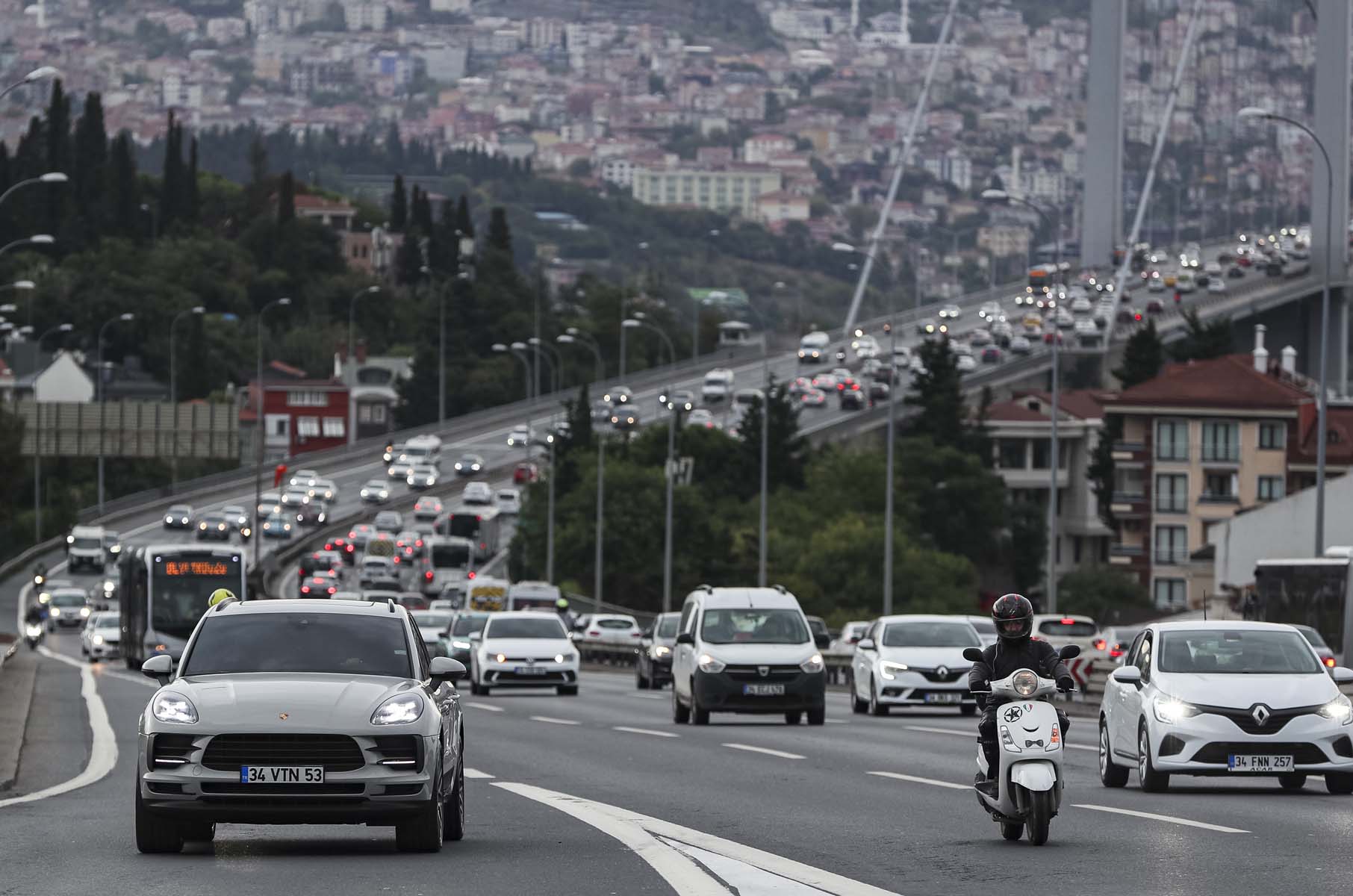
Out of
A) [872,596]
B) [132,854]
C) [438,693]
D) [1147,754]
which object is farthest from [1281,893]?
[872,596]

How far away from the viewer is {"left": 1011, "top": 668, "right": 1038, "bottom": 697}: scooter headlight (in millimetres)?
14461

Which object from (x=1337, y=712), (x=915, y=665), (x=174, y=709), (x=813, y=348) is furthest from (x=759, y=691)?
(x=813, y=348)

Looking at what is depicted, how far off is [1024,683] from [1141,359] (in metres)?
139

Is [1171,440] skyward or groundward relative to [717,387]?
groundward

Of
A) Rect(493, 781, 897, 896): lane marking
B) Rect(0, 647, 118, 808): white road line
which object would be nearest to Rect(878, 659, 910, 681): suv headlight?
Rect(0, 647, 118, 808): white road line

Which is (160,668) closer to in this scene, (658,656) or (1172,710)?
(1172,710)

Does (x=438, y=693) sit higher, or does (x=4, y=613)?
(x=438, y=693)

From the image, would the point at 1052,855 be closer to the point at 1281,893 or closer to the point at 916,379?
the point at 1281,893

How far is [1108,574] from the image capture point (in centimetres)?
12056

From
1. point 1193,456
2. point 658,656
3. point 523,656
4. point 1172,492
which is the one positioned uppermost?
point 523,656

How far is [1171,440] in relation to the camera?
124 meters

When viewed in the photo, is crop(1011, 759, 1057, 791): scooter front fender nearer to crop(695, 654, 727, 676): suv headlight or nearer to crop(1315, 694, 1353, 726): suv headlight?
crop(1315, 694, 1353, 726): suv headlight

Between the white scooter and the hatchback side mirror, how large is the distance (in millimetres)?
4268

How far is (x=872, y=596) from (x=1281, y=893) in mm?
94305
